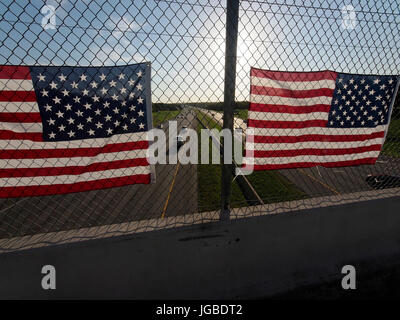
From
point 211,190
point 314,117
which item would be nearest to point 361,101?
point 314,117

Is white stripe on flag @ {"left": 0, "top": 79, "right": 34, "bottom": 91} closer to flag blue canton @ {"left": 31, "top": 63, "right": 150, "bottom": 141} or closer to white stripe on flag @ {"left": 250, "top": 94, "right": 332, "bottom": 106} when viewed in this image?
flag blue canton @ {"left": 31, "top": 63, "right": 150, "bottom": 141}

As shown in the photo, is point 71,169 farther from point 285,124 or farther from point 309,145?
point 309,145

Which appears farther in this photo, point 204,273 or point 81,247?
point 204,273

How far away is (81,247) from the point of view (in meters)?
2.20

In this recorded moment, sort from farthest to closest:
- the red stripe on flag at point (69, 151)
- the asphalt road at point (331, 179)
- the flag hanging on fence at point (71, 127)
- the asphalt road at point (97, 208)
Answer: the asphalt road at point (331, 179), the asphalt road at point (97, 208), the red stripe on flag at point (69, 151), the flag hanging on fence at point (71, 127)

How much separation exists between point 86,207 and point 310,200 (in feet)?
40.2

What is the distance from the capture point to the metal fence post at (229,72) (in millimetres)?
2019

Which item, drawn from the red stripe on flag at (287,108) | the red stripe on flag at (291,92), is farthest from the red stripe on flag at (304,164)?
the red stripe on flag at (291,92)

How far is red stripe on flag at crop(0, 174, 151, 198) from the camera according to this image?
90.0 inches

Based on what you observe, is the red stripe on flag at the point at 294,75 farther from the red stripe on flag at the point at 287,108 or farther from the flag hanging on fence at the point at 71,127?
the flag hanging on fence at the point at 71,127

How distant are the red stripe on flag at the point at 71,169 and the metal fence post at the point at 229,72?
943 mm
